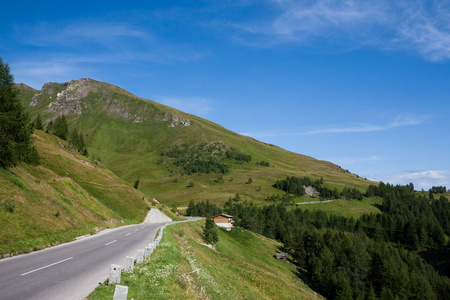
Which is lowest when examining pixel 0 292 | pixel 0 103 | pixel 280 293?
pixel 280 293

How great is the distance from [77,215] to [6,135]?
13.4m

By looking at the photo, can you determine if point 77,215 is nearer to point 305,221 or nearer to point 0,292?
point 0,292

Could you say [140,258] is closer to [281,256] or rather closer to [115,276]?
[115,276]

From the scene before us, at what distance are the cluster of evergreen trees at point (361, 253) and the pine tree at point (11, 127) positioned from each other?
80.5 meters

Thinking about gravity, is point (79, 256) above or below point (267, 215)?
above

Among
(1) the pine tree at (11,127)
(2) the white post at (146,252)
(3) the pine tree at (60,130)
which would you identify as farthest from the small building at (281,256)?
(3) the pine tree at (60,130)

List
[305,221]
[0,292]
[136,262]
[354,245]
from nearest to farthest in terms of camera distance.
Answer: [0,292] < [136,262] < [354,245] < [305,221]

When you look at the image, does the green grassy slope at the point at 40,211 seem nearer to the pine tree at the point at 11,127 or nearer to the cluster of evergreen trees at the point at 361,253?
the pine tree at the point at 11,127

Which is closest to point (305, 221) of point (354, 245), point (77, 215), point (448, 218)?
point (354, 245)

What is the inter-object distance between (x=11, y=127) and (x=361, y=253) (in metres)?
105

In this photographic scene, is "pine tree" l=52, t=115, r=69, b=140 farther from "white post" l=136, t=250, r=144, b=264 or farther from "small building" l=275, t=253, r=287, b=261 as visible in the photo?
"white post" l=136, t=250, r=144, b=264

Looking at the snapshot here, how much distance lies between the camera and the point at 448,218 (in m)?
180

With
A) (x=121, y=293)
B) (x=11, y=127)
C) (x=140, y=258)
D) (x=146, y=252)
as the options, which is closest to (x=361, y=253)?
(x=146, y=252)

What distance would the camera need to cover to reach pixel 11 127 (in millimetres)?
32844
